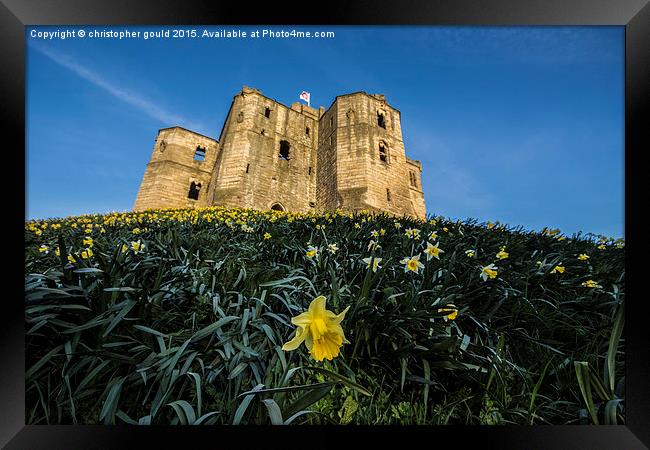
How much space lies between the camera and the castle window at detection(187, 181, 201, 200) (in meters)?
18.6

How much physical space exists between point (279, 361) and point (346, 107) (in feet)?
47.6

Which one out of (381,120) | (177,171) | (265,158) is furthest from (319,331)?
(177,171)

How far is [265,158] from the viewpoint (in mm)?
14406

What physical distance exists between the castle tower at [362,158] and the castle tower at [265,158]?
1.29 meters

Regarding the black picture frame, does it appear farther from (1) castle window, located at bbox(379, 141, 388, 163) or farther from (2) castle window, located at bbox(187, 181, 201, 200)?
(2) castle window, located at bbox(187, 181, 201, 200)

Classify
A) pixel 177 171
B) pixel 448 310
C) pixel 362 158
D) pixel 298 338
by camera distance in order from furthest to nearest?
pixel 177 171
pixel 362 158
pixel 448 310
pixel 298 338

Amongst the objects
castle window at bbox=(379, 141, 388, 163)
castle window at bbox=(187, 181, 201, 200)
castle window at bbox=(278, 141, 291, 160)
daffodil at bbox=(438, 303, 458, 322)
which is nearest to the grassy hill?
daffodil at bbox=(438, 303, 458, 322)

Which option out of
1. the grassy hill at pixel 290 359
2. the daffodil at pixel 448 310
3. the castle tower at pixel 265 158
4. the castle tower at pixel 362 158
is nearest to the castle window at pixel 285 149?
the castle tower at pixel 265 158

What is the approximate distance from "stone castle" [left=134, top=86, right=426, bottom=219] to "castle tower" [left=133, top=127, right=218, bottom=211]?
75 mm

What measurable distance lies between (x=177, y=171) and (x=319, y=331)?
1987 cm
